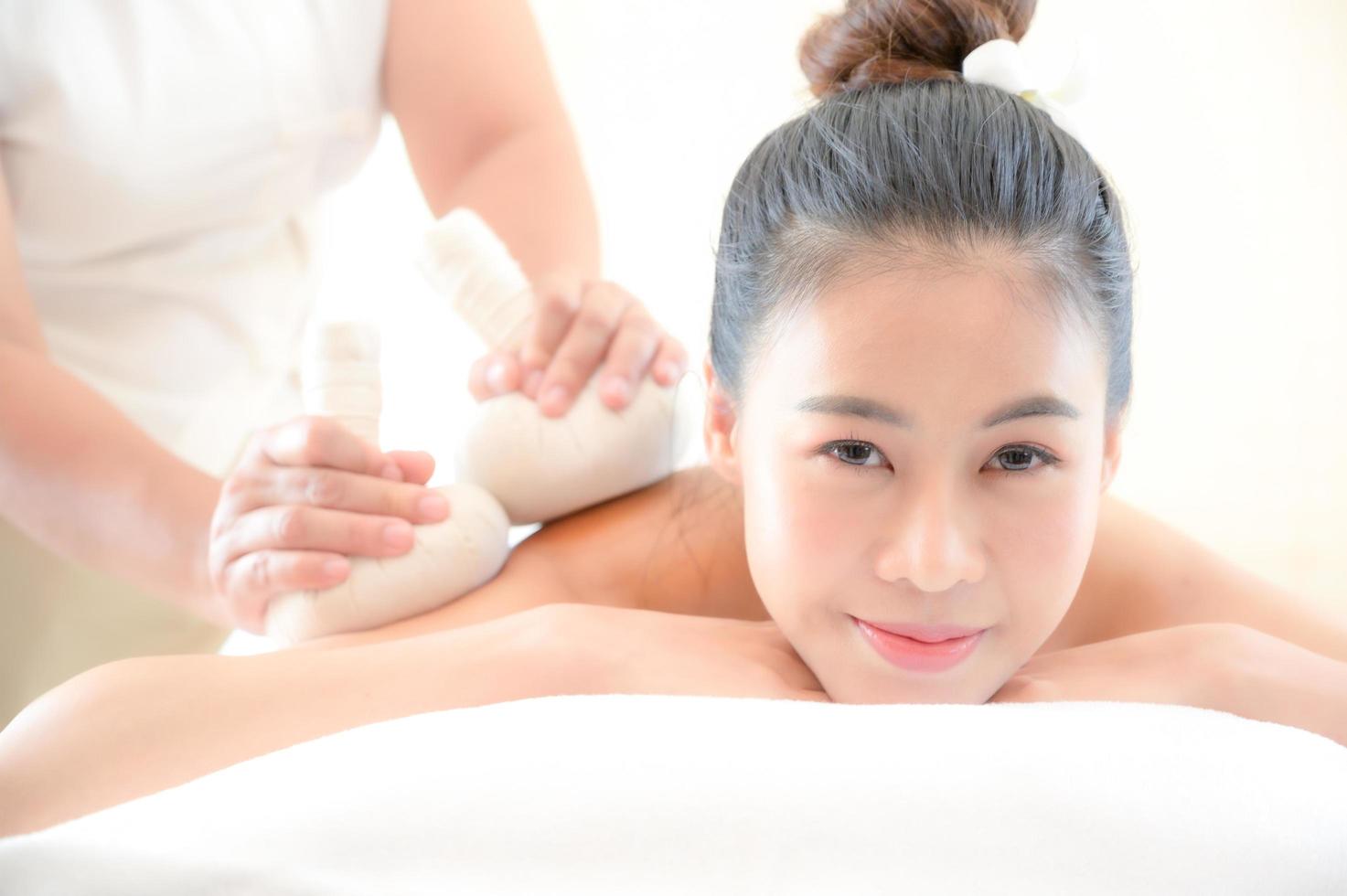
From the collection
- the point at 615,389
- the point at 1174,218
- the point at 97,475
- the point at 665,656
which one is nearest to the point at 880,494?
the point at 665,656

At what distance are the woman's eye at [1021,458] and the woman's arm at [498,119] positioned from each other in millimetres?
591

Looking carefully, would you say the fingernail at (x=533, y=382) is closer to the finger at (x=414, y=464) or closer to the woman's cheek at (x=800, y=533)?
the finger at (x=414, y=464)

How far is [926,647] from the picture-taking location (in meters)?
0.91

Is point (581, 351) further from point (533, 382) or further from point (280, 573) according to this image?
point (280, 573)

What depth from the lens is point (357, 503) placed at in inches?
41.9

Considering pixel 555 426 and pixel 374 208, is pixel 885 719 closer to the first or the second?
pixel 555 426

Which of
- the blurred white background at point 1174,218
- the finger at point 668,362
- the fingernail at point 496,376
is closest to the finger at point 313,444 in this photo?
the fingernail at point 496,376

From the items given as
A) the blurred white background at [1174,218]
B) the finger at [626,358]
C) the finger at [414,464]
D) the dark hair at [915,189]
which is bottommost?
the finger at [414,464]

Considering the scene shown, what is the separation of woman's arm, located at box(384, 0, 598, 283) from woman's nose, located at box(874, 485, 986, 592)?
592mm

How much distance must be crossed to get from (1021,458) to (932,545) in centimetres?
11

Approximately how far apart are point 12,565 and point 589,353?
61cm

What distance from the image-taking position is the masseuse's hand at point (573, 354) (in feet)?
3.81

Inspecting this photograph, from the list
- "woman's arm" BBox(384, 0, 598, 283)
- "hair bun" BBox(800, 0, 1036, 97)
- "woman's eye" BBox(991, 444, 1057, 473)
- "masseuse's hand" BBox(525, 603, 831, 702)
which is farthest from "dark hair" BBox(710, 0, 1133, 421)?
"woman's arm" BBox(384, 0, 598, 283)

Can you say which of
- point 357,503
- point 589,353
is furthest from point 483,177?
point 357,503
